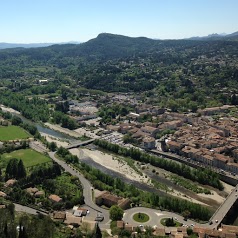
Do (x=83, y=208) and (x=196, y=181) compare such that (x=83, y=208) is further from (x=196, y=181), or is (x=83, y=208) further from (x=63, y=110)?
(x=63, y=110)

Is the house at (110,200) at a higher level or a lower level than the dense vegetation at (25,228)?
lower

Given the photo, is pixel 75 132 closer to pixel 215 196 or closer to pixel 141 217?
pixel 215 196

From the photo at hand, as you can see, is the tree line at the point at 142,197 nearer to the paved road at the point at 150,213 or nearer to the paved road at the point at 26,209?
the paved road at the point at 150,213

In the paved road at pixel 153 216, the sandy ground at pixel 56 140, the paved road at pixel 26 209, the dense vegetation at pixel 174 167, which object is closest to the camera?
the paved road at pixel 153 216

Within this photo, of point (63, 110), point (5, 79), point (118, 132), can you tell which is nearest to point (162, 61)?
point (5, 79)

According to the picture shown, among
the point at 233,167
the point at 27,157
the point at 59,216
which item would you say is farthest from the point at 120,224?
the point at 27,157

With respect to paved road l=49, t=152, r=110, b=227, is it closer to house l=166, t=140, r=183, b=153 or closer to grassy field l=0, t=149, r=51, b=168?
grassy field l=0, t=149, r=51, b=168

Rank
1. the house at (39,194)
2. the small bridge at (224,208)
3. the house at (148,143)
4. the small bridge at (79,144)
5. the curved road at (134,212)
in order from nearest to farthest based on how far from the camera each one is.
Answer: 1. the curved road at (134,212)
2. the small bridge at (224,208)
3. the house at (39,194)
4. the house at (148,143)
5. the small bridge at (79,144)

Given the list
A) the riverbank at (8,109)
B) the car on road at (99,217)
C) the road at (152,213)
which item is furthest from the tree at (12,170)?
the riverbank at (8,109)
